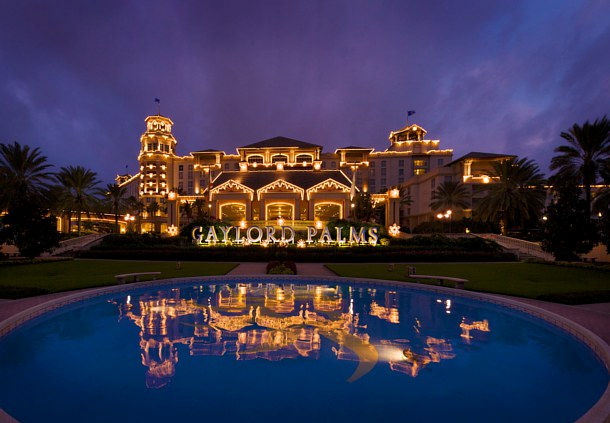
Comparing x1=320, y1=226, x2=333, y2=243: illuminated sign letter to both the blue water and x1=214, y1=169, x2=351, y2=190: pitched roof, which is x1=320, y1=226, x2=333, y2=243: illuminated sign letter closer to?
the blue water

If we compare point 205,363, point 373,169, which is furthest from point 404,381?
Result: point 373,169

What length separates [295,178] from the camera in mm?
58125

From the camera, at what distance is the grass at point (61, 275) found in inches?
579

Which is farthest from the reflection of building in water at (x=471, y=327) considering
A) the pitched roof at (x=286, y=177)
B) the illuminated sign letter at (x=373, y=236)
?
the pitched roof at (x=286, y=177)

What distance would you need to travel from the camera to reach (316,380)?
7809 millimetres

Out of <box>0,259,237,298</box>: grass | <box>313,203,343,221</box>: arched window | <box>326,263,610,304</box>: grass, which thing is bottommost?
<box>326,263,610,304</box>: grass

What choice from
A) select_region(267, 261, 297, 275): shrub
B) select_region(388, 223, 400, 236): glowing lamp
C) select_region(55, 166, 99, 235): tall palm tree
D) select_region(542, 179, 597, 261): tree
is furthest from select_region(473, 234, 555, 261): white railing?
select_region(55, 166, 99, 235): tall palm tree

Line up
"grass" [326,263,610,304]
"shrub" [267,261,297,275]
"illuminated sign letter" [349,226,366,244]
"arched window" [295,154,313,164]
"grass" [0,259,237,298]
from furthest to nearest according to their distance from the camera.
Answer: "arched window" [295,154,313,164]
"illuminated sign letter" [349,226,366,244]
"shrub" [267,261,297,275]
"grass" [0,259,237,298]
"grass" [326,263,610,304]

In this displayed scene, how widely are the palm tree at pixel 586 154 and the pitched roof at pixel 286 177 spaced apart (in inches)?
1161

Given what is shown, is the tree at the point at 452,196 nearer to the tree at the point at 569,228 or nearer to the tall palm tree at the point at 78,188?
the tree at the point at 569,228

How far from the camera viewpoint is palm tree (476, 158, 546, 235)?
41.6 meters

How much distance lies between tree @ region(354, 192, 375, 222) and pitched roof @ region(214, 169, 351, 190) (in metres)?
4.03

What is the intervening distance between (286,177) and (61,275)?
42.1 meters

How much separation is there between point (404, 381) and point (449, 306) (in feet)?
26.1
